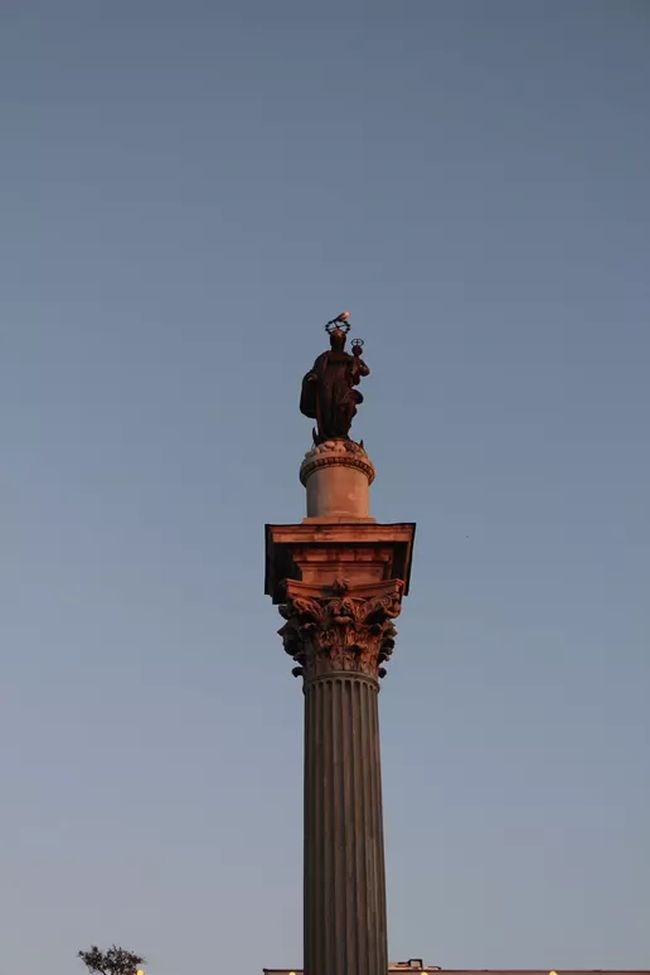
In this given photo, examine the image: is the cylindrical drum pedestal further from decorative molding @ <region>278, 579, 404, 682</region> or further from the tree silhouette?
the tree silhouette

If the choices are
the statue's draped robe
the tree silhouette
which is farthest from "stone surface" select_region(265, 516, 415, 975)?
the tree silhouette

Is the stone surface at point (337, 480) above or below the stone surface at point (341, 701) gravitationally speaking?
above

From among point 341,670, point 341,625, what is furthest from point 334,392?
point 341,670

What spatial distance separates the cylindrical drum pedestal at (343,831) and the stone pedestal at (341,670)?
0.01 m

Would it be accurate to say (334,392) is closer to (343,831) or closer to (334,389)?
(334,389)

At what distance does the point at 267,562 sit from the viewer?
782 inches

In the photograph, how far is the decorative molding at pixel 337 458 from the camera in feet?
67.7

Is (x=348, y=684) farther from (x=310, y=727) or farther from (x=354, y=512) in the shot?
(x=354, y=512)

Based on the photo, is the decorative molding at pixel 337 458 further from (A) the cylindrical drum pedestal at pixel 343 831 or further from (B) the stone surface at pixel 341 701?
(A) the cylindrical drum pedestal at pixel 343 831

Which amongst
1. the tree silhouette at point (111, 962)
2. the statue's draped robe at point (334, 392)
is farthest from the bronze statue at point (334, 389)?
the tree silhouette at point (111, 962)

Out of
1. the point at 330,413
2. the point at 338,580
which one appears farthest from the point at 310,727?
the point at 330,413

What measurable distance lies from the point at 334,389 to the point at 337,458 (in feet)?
4.17

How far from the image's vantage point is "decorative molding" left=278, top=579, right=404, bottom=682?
1880cm

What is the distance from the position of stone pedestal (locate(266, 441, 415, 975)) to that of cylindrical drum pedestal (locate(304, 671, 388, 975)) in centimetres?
1
